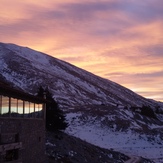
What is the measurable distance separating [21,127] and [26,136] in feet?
3.48

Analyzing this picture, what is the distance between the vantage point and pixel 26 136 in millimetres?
24562

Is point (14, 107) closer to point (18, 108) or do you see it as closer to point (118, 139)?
point (18, 108)

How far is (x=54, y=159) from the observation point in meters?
30.8

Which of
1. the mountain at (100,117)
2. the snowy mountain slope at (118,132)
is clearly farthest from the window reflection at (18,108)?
the mountain at (100,117)

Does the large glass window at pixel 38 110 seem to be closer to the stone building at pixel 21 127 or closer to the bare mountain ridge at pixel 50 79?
the stone building at pixel 21 127

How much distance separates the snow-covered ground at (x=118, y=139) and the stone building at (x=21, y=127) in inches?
926

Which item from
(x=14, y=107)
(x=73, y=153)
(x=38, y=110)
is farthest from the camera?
(x=73, y=153)

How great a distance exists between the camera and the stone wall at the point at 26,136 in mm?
21281

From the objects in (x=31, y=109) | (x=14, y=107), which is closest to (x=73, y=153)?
(x=31, y=109)

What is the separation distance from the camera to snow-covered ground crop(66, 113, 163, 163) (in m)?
52.1

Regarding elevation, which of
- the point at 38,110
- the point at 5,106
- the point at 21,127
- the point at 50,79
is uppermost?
the point at 50,79

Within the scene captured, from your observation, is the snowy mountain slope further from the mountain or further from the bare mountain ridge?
the bare mountain ridge

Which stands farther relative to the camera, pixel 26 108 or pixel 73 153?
pixel 73 153

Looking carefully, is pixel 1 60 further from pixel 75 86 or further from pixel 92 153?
pixel 92 153
